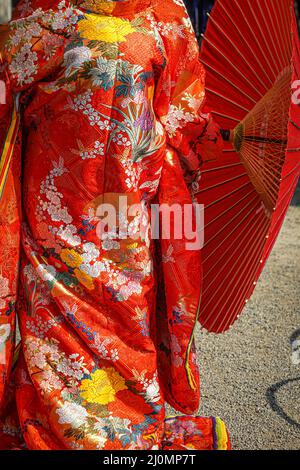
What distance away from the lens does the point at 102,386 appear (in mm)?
2041

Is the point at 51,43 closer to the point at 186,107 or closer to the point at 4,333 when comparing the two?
the point at 186,107

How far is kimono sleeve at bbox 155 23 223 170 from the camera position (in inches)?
78.0

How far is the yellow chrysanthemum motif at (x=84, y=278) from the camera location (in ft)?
6.42

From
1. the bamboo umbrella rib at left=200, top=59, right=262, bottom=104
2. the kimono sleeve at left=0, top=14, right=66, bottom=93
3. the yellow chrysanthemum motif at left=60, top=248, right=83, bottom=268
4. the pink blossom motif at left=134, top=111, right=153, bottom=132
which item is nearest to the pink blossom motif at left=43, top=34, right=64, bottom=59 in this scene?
the kimono sleeve at left=0, top=14, right=66, bottom=93

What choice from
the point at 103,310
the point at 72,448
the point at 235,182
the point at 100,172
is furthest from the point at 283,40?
the point at 72,448

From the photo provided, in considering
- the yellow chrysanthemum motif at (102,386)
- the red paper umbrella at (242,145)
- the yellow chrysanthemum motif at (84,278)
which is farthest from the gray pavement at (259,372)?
the yellow chrysanthemum motif at (84,278)

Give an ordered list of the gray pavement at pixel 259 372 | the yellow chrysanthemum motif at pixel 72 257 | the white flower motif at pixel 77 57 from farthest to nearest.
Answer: the gray pavement at pixel 259 372
the yellow chrysanthemum motif at pixel 72 257
the white flower motif at pixel 77 57

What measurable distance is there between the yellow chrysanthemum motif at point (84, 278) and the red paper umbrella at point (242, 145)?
1.72ft

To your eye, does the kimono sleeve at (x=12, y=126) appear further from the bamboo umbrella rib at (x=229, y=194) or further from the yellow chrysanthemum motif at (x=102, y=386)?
the bamboo umbrella rib at (x=229, y=194)

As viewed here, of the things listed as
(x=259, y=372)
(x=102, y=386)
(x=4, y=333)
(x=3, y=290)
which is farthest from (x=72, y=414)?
(x=259, y=372)

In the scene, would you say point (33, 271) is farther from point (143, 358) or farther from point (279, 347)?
point (279, 347)

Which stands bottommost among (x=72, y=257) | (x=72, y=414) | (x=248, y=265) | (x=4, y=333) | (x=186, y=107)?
(x=72, y=414)

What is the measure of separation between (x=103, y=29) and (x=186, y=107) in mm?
379

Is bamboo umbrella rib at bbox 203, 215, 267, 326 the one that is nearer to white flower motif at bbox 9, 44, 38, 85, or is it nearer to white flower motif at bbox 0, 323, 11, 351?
white flower motif at bbox 0, 323, 11, 351
